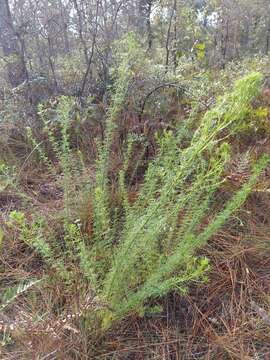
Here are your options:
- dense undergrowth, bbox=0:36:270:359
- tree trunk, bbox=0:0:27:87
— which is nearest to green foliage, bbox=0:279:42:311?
dense undergrowth, bbox=0:36:270:359

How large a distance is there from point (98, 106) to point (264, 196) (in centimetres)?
152

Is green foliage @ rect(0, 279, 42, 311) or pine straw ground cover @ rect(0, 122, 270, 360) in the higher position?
green foliage @ rect(0, 279, 42, 311)

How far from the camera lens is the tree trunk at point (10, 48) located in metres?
3.53

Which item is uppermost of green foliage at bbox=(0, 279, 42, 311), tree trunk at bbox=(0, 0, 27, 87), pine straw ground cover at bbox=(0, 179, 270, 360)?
tree trunk at bbox=(0, 0, 27, 87)

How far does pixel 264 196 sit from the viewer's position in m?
2.16

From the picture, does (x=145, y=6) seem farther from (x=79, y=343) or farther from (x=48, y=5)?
(x=79, y=343)

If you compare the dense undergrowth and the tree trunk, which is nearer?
the dense undergrowth

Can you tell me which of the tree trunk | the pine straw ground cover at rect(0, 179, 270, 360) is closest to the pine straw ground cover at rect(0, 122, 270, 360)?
the pine straw ground cover at rect(0, 179, 270, 360)

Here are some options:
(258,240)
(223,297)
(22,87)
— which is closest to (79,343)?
(223,297)

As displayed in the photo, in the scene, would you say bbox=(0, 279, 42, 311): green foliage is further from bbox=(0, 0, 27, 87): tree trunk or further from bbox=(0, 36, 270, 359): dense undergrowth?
bbox=(0, 0, 27, 87): tree trunk

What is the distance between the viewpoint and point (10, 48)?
13.8ft

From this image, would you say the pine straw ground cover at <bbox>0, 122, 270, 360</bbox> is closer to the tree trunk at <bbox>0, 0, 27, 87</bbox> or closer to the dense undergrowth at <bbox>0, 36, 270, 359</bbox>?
the dense undergrowth at <bbox>0, 36, 270, 359</bbox>

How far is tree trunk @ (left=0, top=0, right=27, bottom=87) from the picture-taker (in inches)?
139

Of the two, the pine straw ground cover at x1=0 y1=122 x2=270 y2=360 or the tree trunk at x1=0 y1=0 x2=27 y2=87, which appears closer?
the pine straw ground cover at x1=0 y1=122 x2=270 y2=360
